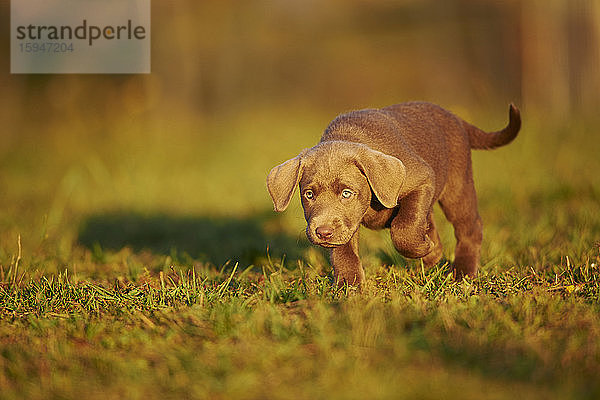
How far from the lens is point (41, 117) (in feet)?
49.3

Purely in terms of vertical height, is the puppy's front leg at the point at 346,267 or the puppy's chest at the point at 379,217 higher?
the puppy's chest at the point at 379,217

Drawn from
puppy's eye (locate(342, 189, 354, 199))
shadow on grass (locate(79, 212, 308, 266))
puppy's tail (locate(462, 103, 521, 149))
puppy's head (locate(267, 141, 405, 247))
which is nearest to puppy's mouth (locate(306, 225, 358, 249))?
puppy's head (locate(267, 141, 405, 247))

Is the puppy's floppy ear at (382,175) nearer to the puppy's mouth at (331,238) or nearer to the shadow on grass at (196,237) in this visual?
the puppy's mouth at (331,238)

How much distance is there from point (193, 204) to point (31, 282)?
3529 mm

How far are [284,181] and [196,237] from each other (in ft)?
8.39

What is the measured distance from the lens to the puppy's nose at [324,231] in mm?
3516

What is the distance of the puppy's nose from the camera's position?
11.5 ft

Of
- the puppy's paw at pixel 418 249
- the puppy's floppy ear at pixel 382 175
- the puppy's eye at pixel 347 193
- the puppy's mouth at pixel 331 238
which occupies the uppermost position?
the puppy's floppy ear at pixel 382 175

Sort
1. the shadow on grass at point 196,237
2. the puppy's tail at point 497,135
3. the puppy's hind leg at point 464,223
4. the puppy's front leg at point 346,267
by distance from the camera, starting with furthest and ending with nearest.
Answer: the shadow on grass at point 196,237 → the puppy's tail at point 497,135 → the puppy's hind leg at point 464,223 → the puppy's front leg at point 346,267

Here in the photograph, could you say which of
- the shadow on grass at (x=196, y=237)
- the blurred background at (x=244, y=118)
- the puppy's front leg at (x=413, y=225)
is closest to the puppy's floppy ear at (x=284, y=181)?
the puppy's front leg at (x=413, y=225)

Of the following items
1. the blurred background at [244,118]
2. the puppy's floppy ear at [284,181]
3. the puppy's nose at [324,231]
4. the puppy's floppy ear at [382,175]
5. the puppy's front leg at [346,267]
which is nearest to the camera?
the puppy's nose at [324,231]

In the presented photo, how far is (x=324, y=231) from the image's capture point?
11.5 feet

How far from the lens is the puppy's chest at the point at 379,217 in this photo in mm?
4016

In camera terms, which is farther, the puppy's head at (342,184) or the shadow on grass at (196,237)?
the shadow on grass at (196,237)
